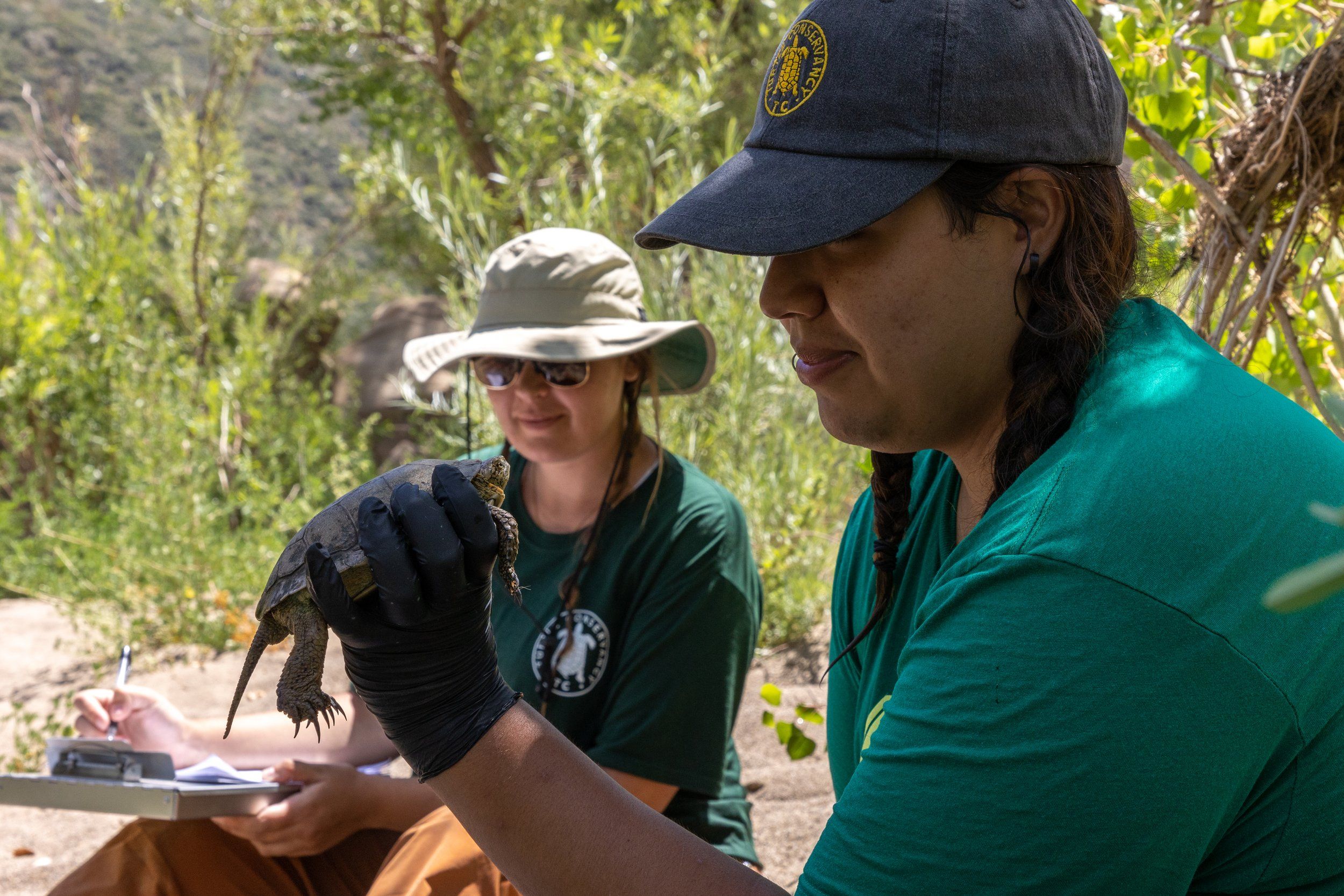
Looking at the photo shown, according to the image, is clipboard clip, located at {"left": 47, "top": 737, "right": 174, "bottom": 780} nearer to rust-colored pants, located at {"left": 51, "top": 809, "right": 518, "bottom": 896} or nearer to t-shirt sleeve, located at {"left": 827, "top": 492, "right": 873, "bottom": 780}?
rust-colored pants, located at {"left": 51, "top": 809, "right": 518, "bottom": 896}

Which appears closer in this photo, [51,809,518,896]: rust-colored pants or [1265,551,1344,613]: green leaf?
[1265,551,1344,613]: green leaf

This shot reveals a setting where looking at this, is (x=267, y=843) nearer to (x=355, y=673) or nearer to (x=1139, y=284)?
(x=355, y=673)

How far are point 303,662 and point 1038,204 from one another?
1.23 meters

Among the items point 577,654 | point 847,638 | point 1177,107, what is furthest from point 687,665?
point 1177,107

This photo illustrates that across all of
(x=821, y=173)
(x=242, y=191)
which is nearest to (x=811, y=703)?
(x=821, y=173)

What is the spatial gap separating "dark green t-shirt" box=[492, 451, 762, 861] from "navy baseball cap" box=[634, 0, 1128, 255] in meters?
1.17

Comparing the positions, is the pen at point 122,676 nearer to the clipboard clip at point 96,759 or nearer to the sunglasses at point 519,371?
the clipboard clip at point 96,759

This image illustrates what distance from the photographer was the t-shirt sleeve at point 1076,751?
930 millimetres

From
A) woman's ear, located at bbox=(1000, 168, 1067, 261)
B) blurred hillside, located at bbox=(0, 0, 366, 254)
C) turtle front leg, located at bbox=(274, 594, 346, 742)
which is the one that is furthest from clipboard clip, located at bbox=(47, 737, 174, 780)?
blurred hillside, located at bbox=(0, 0, 366, 254)

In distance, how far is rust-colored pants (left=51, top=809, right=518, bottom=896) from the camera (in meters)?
1.95

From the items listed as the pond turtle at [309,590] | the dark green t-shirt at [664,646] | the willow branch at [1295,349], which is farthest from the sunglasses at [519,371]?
the willow branch at [1295,349]

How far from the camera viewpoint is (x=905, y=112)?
1168mm

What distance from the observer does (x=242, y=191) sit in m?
9.63

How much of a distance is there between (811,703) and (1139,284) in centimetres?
285
